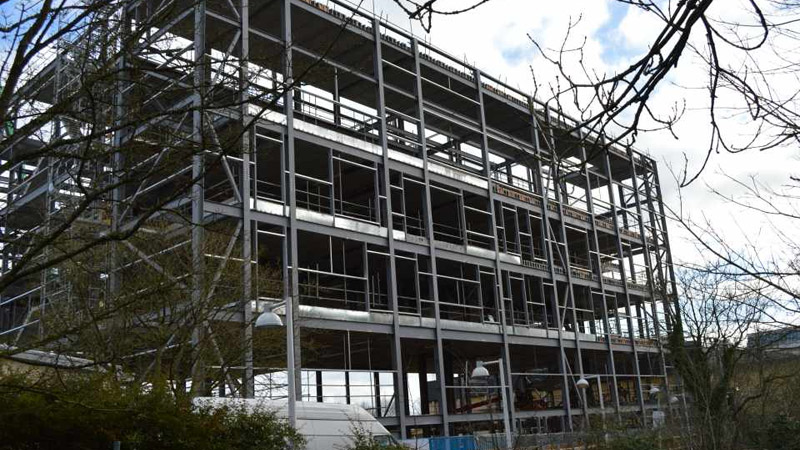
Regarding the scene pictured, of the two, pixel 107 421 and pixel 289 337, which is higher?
pixel 289 337

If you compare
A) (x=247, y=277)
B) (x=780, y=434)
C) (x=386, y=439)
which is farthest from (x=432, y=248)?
(x=780, y=434)

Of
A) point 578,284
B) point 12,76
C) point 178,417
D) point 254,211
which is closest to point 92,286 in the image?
point 254,211

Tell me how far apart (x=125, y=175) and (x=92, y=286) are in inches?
596

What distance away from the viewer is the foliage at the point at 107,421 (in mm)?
10992

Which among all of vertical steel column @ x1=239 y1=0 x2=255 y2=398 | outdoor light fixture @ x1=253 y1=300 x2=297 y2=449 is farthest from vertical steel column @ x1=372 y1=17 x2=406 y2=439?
outdoor light fixture @ x1=253 y1=300 x2=297 y2=449

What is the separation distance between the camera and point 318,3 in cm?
3031

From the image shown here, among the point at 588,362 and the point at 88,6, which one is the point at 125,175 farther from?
the point at 588,362

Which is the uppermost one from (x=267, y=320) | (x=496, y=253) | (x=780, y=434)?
(x=496, y=253)

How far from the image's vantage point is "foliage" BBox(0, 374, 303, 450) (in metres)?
11.0

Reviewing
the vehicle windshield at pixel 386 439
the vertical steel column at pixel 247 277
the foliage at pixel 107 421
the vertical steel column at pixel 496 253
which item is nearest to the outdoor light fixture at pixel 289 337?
the foliage at pixel 107 421

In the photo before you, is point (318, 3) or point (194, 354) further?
point (318, 3)

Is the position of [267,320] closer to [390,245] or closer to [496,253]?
[390,245]

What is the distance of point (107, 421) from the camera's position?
1160 centimetres

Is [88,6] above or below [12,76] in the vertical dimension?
above
